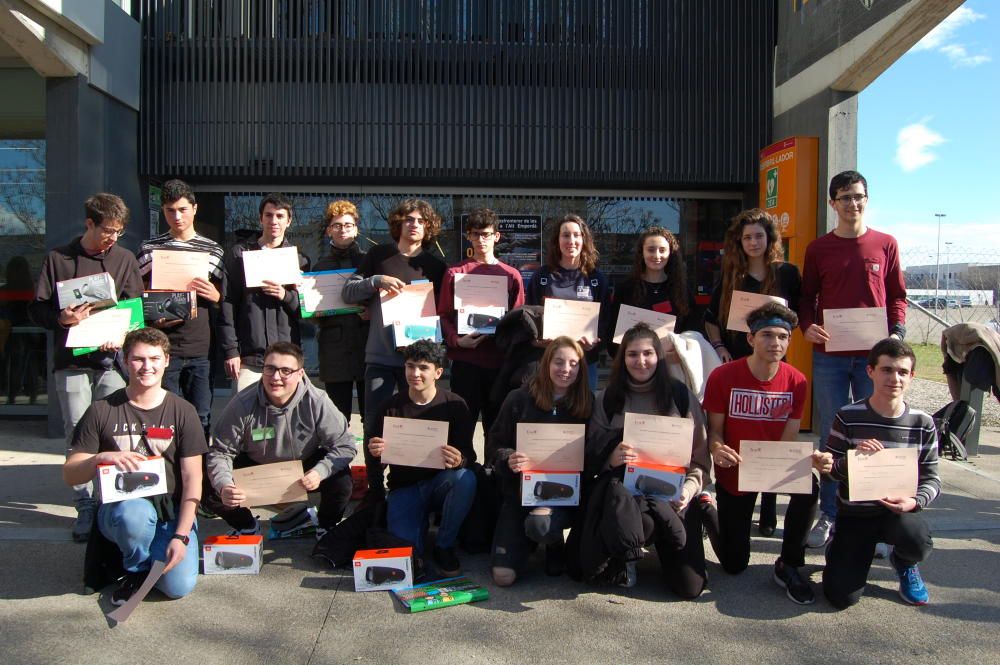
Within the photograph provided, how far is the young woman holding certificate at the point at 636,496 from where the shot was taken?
3543mm

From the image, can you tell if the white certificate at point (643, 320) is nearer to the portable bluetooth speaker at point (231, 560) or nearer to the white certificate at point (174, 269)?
the portable bluetooth speaker at point (231, 560)

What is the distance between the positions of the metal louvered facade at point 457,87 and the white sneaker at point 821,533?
4.51 metres

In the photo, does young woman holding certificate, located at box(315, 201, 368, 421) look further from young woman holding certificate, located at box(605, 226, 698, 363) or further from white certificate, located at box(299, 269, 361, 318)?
young woman holding certificate, located at box(605, 226, 698, 363)

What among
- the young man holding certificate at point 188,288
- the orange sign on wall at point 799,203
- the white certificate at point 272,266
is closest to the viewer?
the young man holding certificate at point 188,288

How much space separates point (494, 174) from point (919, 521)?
552 centimetres

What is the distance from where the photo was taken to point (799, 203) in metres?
6.87

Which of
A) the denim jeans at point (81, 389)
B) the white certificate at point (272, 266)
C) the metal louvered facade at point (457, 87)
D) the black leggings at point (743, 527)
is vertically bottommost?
the black leggings at point (743, 527)

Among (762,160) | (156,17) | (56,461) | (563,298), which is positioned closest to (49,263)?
(56,461)

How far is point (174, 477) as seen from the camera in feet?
12.5

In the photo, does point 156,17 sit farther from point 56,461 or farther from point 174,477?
point 174,477

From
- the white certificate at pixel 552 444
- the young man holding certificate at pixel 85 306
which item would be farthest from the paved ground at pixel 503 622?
the young man holding certificate at pixel 85 306

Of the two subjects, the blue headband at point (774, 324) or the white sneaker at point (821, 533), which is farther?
the white sneaker at point (821, 533)

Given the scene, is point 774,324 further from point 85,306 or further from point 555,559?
point 85,306

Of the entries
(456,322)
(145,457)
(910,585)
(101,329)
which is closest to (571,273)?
(456,322)
